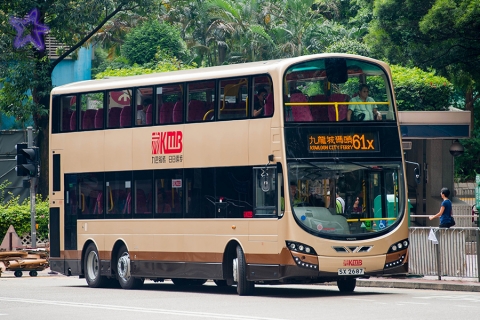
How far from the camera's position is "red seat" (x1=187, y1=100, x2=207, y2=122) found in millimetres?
20344

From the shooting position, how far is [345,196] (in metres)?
18.5

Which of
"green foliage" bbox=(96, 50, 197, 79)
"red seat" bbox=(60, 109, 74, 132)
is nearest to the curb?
"red seat" bbox=(60, 109, 74, 132)

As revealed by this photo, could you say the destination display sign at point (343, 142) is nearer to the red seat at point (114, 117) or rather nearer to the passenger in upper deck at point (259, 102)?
the passenger in upper deck at point (259, 102)

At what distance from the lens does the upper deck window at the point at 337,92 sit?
18547 mm

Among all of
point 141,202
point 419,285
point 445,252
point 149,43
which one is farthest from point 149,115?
point 149,43

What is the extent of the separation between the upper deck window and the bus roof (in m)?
0.14

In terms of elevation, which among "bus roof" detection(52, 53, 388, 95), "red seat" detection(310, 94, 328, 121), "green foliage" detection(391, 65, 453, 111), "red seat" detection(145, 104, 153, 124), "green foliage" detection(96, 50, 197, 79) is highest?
"green foliage" detection(96, 50, 197, 79)

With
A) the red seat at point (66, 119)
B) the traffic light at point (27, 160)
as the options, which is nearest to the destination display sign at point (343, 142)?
the red seat at point (66, 119)

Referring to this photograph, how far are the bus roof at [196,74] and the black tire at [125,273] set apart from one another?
11.2ft

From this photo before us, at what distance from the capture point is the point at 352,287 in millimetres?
19969

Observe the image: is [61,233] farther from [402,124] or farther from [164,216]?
[402,124]

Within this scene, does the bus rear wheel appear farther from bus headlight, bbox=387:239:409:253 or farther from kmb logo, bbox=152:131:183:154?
bus headlight, bbox=387:239:409:253

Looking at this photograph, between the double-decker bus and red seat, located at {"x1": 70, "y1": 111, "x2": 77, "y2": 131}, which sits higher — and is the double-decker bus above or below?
below

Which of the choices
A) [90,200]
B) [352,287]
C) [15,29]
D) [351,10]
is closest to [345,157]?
[352,287]
